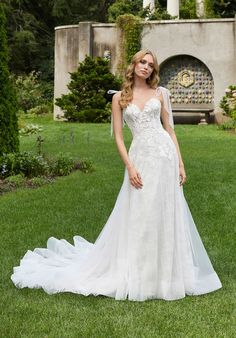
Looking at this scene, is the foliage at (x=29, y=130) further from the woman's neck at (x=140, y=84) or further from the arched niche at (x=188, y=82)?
the woman's neck at (x=140, y=84)

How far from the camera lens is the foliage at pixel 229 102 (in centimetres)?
2134

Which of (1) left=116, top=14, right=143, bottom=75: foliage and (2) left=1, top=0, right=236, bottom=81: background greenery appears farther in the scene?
(2) left=1, top=0, right=236, bottom=81: background greenery

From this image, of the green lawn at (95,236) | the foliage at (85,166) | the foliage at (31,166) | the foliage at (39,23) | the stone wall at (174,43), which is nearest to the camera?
the green lawn at (95,236)

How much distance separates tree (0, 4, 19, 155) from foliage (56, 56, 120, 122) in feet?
37.6

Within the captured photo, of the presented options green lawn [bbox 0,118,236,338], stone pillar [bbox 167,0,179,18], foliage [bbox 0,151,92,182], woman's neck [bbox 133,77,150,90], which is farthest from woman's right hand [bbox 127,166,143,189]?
stone pillar [bbox 167,0,179,18]

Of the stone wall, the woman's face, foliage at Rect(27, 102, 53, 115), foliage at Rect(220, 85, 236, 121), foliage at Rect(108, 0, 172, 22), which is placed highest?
foliage at Rect(108, 0, 172, 22)

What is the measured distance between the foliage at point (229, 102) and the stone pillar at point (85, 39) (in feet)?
18.7

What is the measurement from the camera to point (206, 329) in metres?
4.20

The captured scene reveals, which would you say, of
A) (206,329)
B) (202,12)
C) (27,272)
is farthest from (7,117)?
(202,12)

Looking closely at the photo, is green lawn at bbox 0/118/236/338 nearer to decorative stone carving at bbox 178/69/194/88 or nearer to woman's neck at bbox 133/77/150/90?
woman's neck at bbox 133/77/150/90

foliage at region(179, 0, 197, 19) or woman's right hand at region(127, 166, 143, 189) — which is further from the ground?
foliage at region(179, 0, 197, 19)

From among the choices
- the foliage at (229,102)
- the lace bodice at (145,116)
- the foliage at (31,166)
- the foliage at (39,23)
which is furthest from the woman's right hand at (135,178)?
the foliage at (39,23)

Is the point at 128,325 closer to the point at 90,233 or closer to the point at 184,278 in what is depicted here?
the point at 184,278

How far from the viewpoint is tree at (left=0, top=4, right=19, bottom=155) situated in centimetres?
1112
